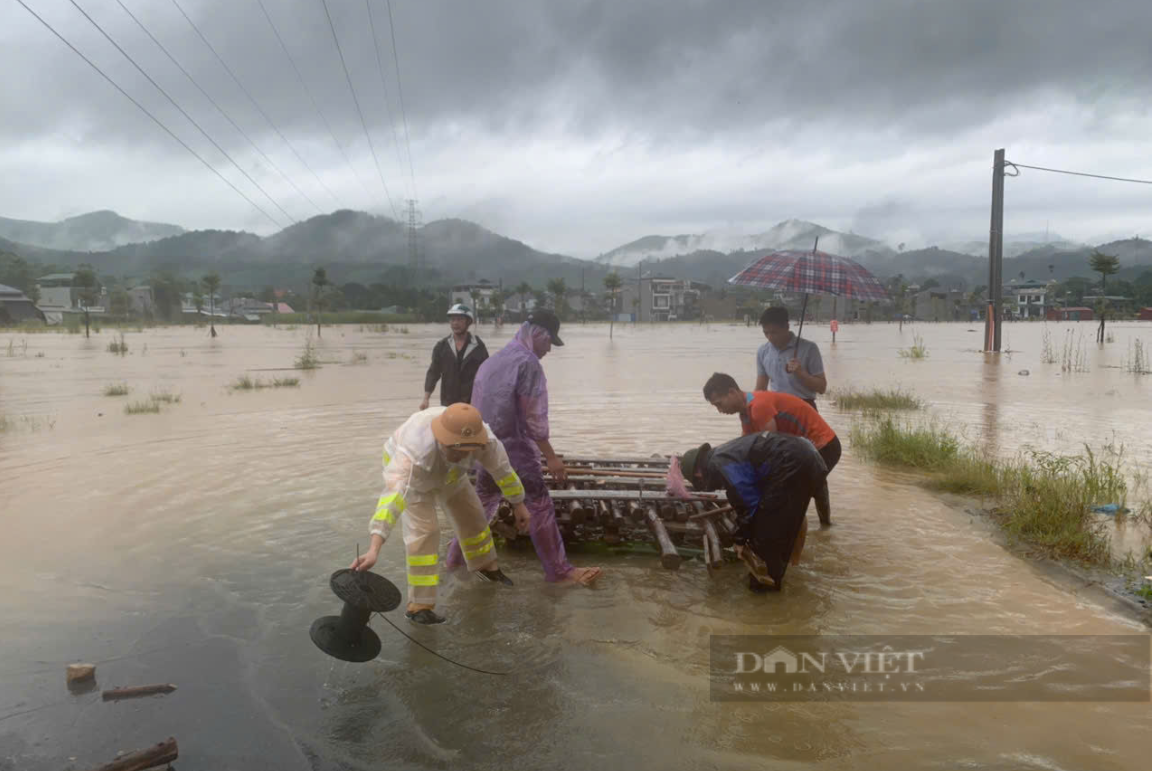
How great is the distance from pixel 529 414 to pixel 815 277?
3282 millimetres

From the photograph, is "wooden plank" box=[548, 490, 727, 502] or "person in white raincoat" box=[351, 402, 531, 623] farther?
"wooden plank" box=[548, 490, 727, 502]

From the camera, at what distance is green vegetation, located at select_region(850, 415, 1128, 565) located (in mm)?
5582

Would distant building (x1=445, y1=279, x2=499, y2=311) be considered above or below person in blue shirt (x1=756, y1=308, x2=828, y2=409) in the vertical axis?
above

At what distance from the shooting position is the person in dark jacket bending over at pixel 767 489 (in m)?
4.65

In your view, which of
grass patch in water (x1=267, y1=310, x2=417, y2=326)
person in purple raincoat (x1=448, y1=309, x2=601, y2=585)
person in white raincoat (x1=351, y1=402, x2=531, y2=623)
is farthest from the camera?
grass patch in water (x1=267, y1=310, x2=417, y2=326)

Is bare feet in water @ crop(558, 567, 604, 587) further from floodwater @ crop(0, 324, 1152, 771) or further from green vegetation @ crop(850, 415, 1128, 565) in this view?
green vegetation @ crop(850, 415, 1128, 565)

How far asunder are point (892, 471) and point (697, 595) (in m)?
4.61

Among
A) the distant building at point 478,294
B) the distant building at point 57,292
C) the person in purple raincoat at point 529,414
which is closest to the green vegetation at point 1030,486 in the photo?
the person in purple raincoat at point 529,414

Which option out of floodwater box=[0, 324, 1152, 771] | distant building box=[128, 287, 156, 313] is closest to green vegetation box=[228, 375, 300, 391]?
floodwater box=[0, 324, 1152, 771]

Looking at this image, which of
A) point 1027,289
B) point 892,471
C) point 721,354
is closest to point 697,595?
point 892,471

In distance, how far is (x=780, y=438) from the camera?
4.70m

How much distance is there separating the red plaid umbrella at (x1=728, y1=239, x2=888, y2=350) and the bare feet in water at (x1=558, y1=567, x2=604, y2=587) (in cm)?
287

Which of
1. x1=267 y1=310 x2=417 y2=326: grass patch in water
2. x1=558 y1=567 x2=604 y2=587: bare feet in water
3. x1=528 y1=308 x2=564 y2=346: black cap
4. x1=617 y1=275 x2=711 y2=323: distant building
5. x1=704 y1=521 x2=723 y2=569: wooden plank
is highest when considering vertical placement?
x1=617 y1=275 x2=711 y2=323: distant building

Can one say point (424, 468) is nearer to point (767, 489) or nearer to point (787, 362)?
point (767, 489)
